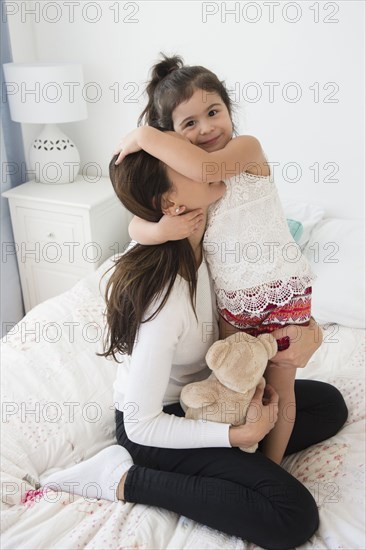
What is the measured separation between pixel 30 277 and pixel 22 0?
1.20 m

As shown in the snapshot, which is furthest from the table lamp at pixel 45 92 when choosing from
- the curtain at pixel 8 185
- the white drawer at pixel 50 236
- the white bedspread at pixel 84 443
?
the white bedspread at pixel 84 443

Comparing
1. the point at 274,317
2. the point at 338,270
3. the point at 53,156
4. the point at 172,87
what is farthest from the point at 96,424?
the point at 53,156

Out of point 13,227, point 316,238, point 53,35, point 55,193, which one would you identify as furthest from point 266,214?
point 53,35

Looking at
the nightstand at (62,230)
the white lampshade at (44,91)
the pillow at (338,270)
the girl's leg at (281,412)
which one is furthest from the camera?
the nightstand at (62,230)

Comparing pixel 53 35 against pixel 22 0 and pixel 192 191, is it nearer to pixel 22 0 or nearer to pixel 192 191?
pixel 22 0

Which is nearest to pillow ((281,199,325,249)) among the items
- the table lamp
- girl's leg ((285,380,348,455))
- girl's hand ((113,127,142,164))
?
girl's leg ((285,380,348,455))

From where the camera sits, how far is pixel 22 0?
2.28 m

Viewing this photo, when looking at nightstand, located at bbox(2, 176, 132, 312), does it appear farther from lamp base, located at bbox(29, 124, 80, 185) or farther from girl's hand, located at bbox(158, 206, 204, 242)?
girl's hand, located at bbox(158, 206, 204, 242)

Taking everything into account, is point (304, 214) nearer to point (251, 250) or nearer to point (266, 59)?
point (266, 59)

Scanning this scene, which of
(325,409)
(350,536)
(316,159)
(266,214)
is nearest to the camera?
(350,536)

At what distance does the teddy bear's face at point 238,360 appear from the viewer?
3.35 feet

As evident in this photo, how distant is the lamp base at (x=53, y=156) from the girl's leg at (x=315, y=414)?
4.82 feet

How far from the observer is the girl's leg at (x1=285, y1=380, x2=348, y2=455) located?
1244 mm

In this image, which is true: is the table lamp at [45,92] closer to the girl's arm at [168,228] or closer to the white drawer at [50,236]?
the white drawer at [50,236]
